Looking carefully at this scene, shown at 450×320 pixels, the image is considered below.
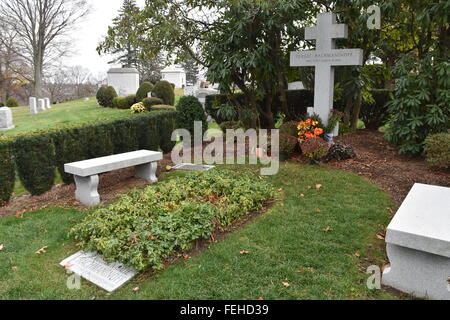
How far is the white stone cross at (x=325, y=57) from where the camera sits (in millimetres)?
7348

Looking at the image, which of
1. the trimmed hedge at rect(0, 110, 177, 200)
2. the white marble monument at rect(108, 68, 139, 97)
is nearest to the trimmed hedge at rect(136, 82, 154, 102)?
the white marble monument at rect(108, 68, 139, 97)

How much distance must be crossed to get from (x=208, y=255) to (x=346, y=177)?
3231mm

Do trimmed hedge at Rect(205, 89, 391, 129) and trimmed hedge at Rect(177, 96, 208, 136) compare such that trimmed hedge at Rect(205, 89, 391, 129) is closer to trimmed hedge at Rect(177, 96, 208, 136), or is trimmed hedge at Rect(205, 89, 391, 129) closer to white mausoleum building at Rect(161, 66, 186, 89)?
trimmed hedge at Rect(177, 96, 208, 136)

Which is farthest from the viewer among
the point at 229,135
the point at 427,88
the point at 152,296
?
the point at 229,135

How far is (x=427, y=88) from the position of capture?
677 cm

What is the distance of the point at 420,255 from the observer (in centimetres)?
301

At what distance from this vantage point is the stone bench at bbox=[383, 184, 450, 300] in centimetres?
287

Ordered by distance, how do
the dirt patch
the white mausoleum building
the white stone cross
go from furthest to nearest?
the white mausoleum building
the white stone cross
the dirt patch

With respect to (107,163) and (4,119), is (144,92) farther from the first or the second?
(107,163)
